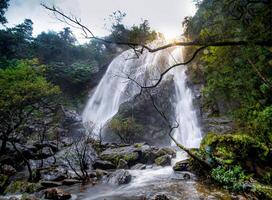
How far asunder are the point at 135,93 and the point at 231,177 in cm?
2060

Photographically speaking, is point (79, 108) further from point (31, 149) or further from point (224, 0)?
point (224, 0)

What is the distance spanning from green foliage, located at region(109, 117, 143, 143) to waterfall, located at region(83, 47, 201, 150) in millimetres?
1761

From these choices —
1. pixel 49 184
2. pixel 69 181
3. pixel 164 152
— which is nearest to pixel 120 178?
pixel 69 181

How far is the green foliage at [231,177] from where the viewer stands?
7.08m

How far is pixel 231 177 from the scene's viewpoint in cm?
752

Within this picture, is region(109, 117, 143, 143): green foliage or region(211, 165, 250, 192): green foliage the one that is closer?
region(211, 165, 250, 192): green foliage

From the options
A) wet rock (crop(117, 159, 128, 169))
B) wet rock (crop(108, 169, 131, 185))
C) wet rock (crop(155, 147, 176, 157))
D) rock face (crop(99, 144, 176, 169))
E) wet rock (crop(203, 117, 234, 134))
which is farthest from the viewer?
wet rock (crop(203, 117, 234, 134))

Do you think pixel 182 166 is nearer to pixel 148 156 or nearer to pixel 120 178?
pixel 120 178

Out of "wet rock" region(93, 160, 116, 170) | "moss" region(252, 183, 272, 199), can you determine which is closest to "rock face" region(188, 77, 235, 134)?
"wet rock" region(93, 160, 116, 170)

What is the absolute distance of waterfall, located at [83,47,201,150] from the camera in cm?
2108

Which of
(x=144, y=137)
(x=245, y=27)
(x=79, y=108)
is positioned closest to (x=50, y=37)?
(x=79, y=108)

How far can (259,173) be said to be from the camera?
7.85 meters

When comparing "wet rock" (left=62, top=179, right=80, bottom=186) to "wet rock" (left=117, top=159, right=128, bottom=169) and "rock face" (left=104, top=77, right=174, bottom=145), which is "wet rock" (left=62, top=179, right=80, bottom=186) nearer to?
"wet rock" (left=117, top=159, right=128, bottom=169)

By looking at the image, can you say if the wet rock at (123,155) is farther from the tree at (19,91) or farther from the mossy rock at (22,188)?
the mossy rock at (22,188)
